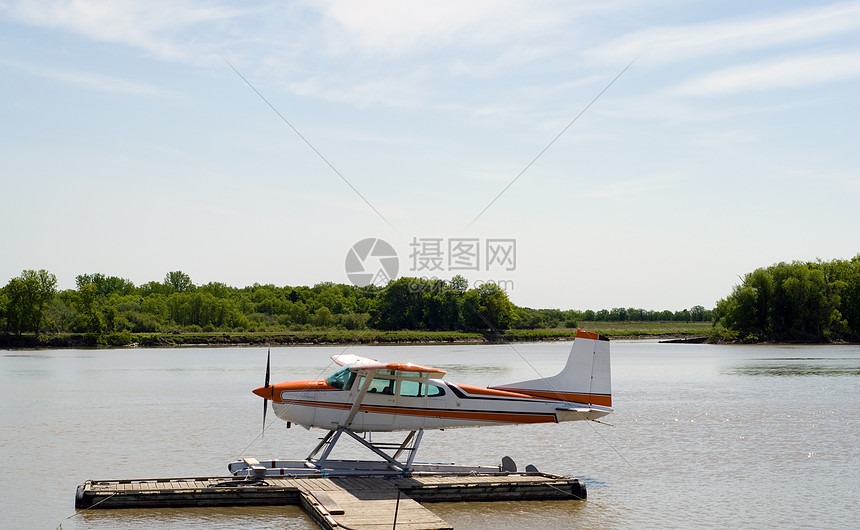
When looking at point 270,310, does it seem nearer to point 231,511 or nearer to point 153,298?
point 153,298

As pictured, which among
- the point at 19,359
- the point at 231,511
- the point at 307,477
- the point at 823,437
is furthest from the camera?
the point at 19,359

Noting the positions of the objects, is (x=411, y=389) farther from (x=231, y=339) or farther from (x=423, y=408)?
(x=231, y=339)

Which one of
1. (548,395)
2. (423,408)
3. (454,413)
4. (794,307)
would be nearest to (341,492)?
(423,408)

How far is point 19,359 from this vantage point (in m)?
46.1

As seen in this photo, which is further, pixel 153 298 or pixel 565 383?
pixel 153 298

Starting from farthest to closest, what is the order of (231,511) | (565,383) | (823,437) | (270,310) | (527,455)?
(270,310) < (823,437) < (527,455) < (565,383) < (231,511)

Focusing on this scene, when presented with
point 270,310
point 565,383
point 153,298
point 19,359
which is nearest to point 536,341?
point 270,310

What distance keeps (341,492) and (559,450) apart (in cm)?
600

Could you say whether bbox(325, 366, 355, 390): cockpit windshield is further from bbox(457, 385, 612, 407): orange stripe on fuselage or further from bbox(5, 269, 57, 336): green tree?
bbox(5, 269, 57, 336): green tree

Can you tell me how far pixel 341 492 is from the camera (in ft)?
31.5

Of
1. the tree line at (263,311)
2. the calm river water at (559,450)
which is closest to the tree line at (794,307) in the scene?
the tree line at (263,311)

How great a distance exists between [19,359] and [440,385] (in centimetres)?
4232

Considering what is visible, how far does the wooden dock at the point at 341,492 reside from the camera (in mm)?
8703

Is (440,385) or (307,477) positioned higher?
(440,385)
